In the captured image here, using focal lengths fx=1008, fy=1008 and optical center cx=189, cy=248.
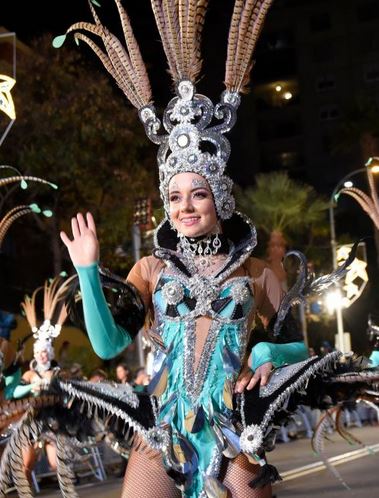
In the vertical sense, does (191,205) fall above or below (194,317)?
above

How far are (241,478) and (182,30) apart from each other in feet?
6.26

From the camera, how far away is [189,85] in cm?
451

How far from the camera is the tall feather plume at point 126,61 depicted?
14.7 ft

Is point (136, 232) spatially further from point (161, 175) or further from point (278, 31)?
point (278, 31)

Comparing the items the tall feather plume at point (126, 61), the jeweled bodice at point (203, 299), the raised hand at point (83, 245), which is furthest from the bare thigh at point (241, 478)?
the tall feather plume at point (126, 61)

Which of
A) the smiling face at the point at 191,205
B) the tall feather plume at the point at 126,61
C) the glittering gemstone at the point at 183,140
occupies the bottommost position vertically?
the smiling face at the point at 191,205

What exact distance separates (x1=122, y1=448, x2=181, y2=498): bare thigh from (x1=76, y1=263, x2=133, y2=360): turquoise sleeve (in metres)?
0.44

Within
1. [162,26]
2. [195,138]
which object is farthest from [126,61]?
[195,138]

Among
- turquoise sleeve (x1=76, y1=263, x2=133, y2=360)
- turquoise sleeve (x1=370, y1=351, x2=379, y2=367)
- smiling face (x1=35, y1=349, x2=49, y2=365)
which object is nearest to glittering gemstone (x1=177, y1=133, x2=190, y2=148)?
turquoise sleeve (x1=76, y1=263, x2=133, y2=360)

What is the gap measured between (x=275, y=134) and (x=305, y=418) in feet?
156

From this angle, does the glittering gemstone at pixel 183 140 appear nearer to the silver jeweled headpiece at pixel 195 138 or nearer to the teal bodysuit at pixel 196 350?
the silver jeweled headpiece at pixel 195 138

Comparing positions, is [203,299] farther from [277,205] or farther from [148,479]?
[277,205]

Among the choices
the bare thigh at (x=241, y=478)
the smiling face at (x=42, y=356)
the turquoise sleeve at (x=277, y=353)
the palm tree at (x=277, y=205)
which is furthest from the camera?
the palm tree at (x=277, y=205)

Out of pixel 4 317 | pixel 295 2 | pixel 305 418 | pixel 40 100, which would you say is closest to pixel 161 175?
pixel 4 317
